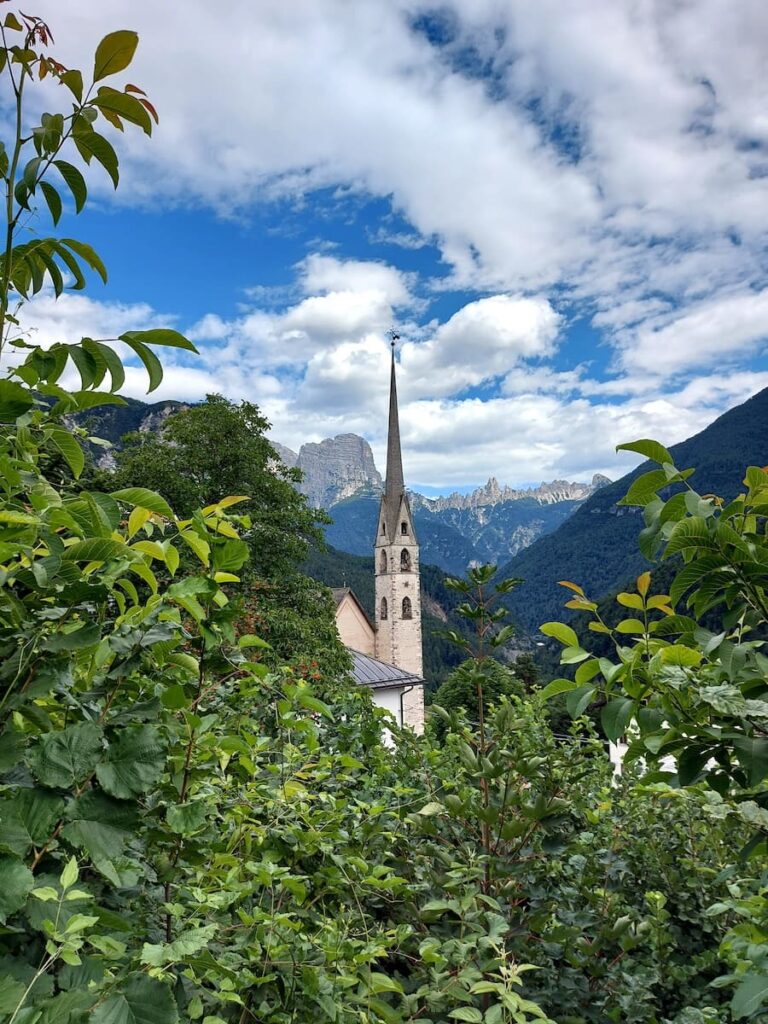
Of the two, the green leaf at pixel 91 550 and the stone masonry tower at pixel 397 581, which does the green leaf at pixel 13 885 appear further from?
the stone masonry tower at pixel 397 581

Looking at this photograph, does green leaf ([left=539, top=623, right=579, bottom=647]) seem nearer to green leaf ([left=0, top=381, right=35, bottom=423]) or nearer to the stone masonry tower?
green leaf ([left=0, top=381, right=35, bottom=423])

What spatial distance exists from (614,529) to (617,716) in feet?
619

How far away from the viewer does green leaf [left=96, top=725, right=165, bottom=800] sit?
0.76 metres

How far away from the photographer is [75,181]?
3.84ft

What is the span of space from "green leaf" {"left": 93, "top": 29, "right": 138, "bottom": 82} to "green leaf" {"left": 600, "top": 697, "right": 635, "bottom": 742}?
4.84 feet

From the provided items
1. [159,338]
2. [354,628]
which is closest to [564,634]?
[159,338]

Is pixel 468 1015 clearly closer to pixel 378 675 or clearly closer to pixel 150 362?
pixel 150 362

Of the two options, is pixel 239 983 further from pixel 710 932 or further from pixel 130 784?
pixel 710 932

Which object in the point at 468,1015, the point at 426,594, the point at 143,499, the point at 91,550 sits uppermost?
the point at 143,499

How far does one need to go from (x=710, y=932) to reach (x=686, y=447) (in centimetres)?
16722

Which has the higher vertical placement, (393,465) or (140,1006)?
(393,465)

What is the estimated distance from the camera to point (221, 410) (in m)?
20.1

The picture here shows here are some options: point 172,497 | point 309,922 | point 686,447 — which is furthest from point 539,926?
point 686,447

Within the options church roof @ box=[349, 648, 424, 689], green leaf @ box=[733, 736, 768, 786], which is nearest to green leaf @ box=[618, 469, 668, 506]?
green leaf @ box=[733, 736, 768, 786]
